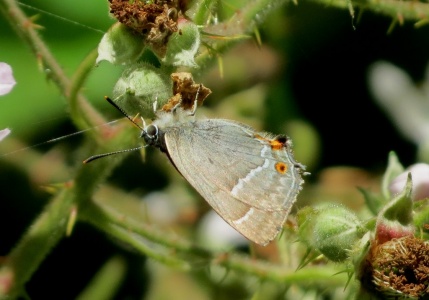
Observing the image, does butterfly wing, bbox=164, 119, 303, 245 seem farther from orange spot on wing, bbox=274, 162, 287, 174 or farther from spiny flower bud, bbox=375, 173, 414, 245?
spiny flower bud, bbox=375, 173, 414, 245

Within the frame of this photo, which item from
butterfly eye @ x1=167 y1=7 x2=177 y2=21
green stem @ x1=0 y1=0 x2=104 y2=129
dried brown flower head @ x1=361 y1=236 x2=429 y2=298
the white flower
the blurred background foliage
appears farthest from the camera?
the blurred background foliage

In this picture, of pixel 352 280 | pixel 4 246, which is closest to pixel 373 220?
pixel 352 280

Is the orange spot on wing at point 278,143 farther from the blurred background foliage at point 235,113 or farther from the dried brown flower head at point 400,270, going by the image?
the blurred background foliage at point 235,113

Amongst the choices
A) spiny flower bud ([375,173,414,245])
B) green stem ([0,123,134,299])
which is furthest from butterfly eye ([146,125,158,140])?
spiny flower bud ([375,173,414,245])

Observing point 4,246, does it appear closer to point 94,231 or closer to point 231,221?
point 94,231

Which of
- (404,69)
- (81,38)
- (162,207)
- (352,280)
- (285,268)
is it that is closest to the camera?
(352,280)

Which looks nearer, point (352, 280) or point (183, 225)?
point (352, 280)
